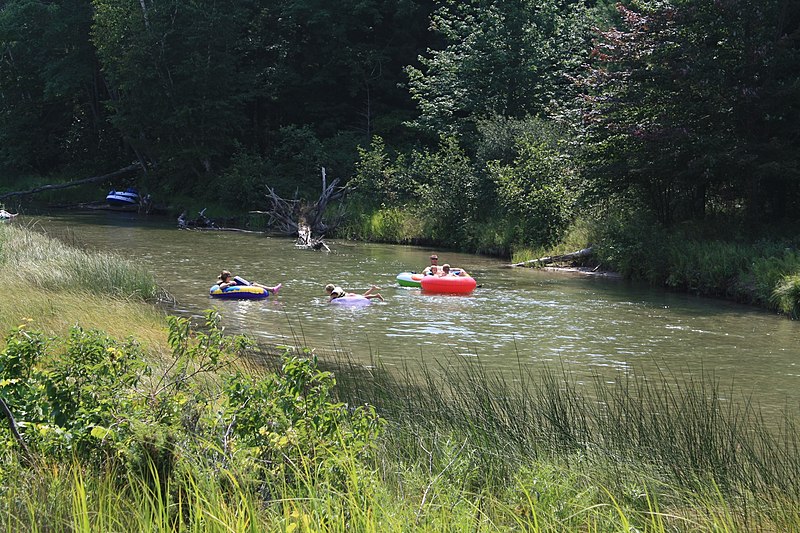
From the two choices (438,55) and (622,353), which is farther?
(438,55)

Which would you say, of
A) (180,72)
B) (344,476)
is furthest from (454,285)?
(180,72)

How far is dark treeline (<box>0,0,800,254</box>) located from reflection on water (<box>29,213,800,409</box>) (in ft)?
10.9

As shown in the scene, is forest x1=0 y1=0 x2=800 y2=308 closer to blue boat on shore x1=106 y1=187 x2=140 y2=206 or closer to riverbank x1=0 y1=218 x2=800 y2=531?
blue boat on shore x1=106 y1=187 x2=140 y2=206

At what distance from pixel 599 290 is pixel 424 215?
1159 cm

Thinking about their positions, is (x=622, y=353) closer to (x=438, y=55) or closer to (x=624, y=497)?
(x=624, y=497)

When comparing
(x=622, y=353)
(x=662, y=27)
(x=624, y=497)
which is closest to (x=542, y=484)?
(x=624, y=497)

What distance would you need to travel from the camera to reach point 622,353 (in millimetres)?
12711

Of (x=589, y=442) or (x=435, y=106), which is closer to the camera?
(x=589, y=442)

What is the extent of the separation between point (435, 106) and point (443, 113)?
0.56 meters

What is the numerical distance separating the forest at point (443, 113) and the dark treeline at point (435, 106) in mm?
83

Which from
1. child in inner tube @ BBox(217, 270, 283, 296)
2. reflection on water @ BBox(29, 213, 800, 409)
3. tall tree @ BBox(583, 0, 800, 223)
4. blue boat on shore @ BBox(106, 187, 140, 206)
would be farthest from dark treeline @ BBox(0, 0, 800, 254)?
child in inner tube @ BBox(217, 270, 283, 296)

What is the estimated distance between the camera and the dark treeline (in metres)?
19.2

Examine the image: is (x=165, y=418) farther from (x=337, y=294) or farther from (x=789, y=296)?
(x=789, y=296)

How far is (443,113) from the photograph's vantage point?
3434cm
